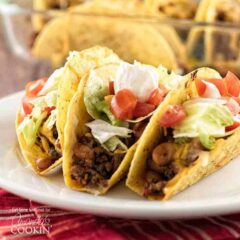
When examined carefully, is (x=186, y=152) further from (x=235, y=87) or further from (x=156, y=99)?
(x=235, y=87)

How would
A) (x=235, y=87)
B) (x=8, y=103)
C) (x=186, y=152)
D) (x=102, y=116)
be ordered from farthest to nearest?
1. (x=8, y=103)
2. (x=235, y=87)
3. (x=102, y=116)
4. (x=186, y=152)

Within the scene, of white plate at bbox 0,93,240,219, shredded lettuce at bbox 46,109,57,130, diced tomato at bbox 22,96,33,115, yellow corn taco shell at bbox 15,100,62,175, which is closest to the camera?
white plate at bbox 0,93,240,219

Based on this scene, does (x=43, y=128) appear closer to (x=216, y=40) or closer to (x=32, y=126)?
(x=32, y=126)

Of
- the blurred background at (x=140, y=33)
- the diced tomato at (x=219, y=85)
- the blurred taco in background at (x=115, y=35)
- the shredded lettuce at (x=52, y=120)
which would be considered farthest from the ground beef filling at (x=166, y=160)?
the blurred taco in background at (x=115, y=35)

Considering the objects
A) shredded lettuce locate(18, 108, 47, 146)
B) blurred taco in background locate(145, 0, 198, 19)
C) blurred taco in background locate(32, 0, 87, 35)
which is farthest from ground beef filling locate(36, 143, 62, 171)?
blurred taco in background locate(32, 0, 87, 35)

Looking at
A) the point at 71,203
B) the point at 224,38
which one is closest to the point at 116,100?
the point at 71,203

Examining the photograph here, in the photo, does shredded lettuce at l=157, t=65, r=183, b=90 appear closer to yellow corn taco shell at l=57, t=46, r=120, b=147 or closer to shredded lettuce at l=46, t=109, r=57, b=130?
yellow corn taco shell at l=57, t=46, r=120, b=147
